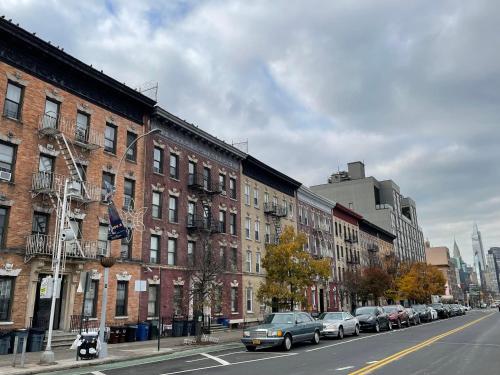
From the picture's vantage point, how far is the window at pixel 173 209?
31453 millimetres

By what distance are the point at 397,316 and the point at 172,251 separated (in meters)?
17.2

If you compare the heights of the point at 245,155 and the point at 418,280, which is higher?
the point at 245,155

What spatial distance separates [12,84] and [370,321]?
81.1 ft

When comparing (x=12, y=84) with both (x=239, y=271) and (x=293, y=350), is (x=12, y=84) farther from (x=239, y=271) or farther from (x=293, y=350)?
(x=239, y=271)

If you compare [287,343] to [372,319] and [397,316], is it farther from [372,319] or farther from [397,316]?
[397,316]

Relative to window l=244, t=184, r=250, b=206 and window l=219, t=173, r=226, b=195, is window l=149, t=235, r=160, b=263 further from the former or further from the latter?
window l=244, t=184, r=250, b=206

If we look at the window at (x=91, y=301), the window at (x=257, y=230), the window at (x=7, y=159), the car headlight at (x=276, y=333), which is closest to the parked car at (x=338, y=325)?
the car headlight at (x=276, y=333)

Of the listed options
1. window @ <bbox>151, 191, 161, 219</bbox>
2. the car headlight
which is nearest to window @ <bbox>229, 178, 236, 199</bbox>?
window @ <bbox>151, 191, 161, 219</bbox>

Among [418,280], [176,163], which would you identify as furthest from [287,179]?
[418,280]

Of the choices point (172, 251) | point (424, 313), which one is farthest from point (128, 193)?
point (424, 313)

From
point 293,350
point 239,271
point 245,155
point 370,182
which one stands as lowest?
point 293,350

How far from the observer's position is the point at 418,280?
241 ft

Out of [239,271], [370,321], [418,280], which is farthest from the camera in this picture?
A: [418,280]

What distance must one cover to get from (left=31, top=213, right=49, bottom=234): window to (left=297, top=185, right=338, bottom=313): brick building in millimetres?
30843
